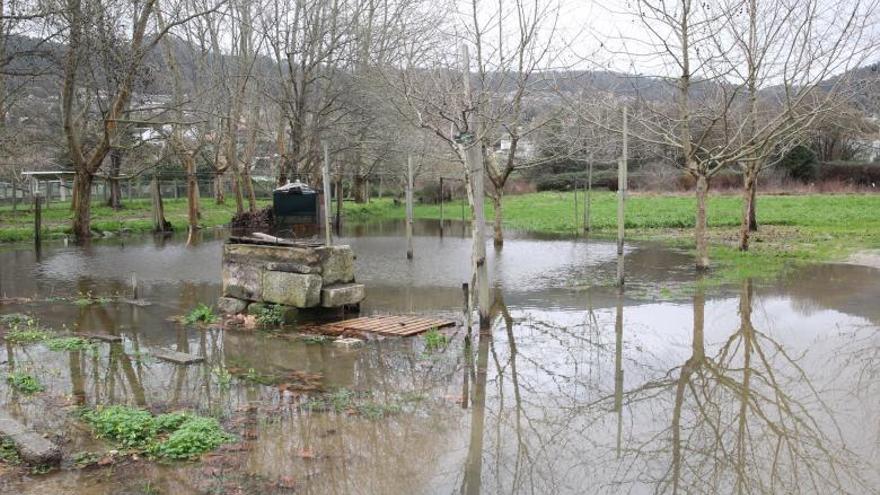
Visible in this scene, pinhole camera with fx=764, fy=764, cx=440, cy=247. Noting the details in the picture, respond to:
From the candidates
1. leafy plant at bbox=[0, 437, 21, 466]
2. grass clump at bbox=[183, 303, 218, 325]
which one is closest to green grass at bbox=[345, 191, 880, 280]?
grass clump at bbox=[183, 303, 218, 325]

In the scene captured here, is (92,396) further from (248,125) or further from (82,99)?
(248,125)

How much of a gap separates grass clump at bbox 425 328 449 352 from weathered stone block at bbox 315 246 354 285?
208 cm

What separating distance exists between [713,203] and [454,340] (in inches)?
970

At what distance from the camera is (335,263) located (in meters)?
10.7

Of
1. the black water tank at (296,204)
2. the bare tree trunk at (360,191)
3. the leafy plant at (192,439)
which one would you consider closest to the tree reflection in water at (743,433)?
the leafy plant at (192,439)

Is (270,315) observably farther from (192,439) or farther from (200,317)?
(192,439)

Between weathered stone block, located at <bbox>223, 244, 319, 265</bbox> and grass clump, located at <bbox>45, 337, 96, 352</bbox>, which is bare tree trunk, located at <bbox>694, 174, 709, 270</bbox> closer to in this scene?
weathered stone block, located at <bbox>223, 244, 319, 265</bbox>

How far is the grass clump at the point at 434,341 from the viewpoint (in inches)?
344

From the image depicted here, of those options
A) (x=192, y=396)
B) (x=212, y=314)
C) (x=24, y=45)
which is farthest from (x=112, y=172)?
(x=192, y=396)

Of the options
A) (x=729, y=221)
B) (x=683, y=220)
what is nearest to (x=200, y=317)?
(x=683, y=220)

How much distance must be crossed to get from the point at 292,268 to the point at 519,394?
4.66 m

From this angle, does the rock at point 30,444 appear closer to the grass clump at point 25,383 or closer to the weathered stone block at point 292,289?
the grass clump at point 25,383

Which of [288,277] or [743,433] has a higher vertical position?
[288,277]

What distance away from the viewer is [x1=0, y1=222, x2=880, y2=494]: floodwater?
5.01 meters
